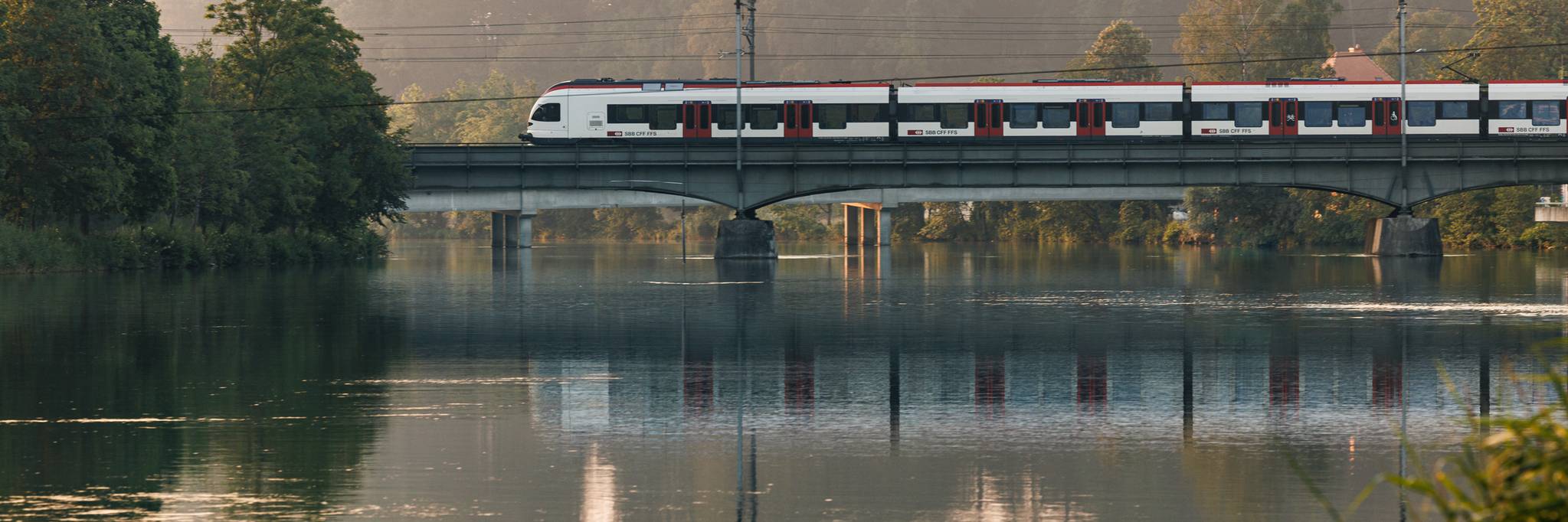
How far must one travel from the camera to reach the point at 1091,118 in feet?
252

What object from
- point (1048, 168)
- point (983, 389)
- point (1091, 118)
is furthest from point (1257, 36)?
point (983, 389)

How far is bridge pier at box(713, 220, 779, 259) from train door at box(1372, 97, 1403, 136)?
26.4m

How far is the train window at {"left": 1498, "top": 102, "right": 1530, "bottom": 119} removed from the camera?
247 ft

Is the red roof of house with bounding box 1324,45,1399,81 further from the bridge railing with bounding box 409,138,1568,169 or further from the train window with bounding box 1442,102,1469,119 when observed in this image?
the bridge railing with bounding box 409,138,1568,169

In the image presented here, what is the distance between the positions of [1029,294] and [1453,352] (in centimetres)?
1907

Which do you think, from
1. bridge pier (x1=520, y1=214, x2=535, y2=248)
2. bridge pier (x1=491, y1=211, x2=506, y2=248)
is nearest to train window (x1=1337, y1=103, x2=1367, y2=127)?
bridge pier (x1=520, y1=214, x2=535, y2=248)

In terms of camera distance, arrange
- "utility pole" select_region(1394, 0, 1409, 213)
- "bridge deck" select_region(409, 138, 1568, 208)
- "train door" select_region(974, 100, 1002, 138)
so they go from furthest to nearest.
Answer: "train door" select_region(974, 100, 1002, 138) → "bridge deck" select_region(409, 138, 1568, 208) → "utility pole" select_region(1394, 0, 1409, 213)

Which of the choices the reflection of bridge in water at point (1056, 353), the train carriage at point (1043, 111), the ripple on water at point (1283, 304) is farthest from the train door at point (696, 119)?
the reflection of bridge in water at point (1056, 353)

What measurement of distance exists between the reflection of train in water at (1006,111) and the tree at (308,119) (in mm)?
9399

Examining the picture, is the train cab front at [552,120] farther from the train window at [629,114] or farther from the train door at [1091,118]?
the train door at [1091,118]

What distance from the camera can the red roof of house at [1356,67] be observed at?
163750 millimetres

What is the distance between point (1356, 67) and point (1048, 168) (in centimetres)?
10255

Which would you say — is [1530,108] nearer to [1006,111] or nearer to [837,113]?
[1006,111]

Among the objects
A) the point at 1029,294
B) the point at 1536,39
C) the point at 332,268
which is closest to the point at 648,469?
the point at 1029,294
